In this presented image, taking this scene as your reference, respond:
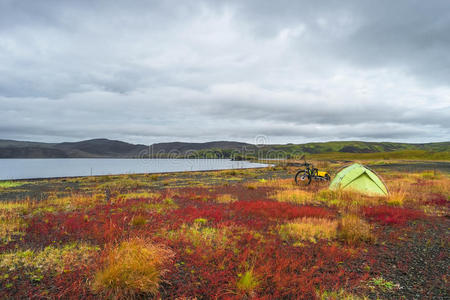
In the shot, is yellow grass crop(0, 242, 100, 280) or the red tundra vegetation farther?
yellow grass crop(0, 242, 100, 280)

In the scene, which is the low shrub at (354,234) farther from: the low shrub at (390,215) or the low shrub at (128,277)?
the low shrub at (128,277)

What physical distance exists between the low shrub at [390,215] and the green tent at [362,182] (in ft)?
12.4

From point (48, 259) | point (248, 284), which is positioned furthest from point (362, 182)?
point (48, 259)

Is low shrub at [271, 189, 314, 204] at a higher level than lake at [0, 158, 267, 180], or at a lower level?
higher

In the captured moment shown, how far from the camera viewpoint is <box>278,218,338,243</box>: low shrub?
7.42m

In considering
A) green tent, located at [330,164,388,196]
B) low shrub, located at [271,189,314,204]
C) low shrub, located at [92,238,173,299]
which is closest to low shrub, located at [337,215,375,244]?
low shrub, located at [92,238,173,299]

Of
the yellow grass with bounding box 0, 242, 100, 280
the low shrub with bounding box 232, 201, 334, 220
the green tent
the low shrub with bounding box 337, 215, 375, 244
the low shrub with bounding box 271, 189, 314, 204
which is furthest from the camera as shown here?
the green tent

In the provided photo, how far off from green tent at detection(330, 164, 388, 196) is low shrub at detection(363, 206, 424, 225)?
148 inches

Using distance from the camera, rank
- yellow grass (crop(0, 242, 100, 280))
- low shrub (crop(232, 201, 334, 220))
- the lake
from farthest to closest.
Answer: the lake
low shrub (crop(232, 201, 334, 220))
yellow grass (crop(0, 242, 100, 280))

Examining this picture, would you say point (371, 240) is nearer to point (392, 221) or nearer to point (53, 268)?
point (392, 221)

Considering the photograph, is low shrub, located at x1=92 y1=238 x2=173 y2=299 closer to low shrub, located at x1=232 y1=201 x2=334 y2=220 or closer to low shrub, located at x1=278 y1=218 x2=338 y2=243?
low shrub, located at x1=278 y1=218 x2=338 y2=243

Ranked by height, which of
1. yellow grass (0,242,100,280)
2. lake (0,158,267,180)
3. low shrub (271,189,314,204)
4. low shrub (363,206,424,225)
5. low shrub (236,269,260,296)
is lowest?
lake (0,158,267,180)

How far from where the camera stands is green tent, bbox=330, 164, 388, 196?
14047 mm

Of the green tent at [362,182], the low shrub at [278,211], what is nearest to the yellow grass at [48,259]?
the low shrub at [278,211]
